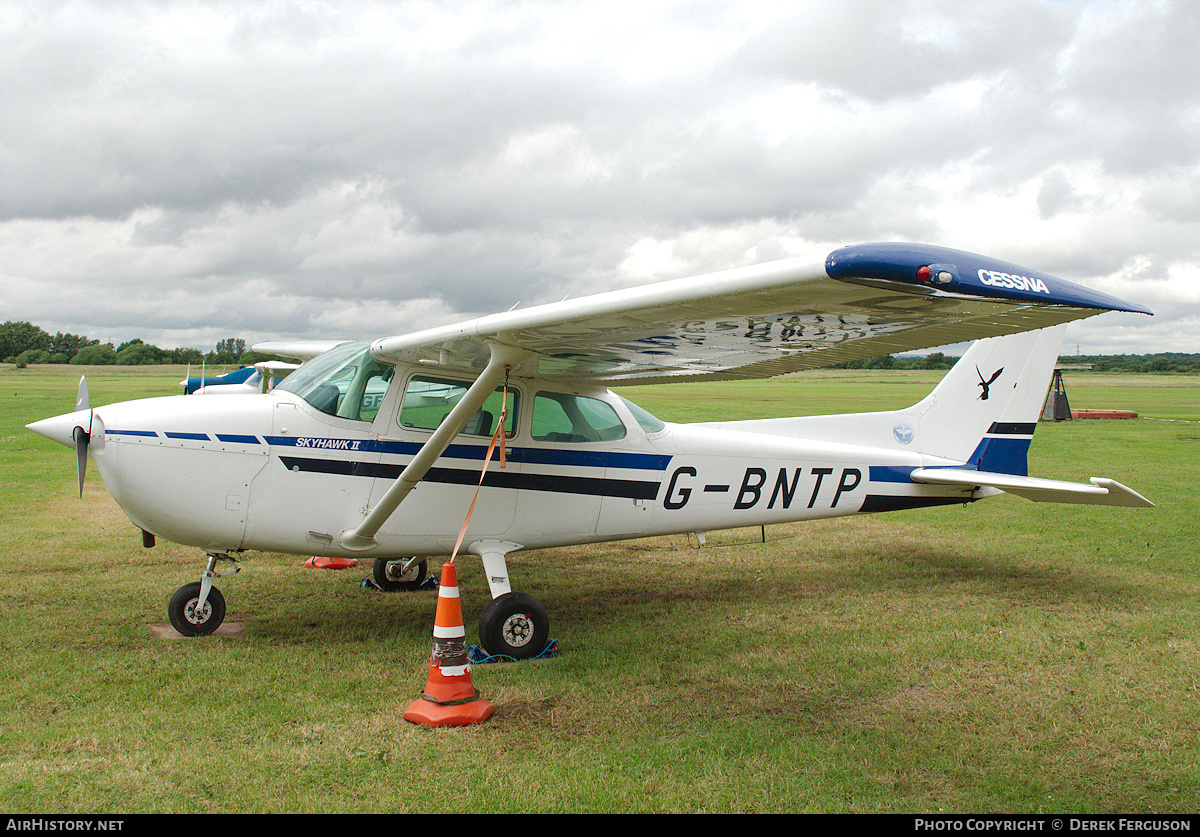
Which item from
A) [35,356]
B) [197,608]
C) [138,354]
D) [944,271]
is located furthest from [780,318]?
[35,356]

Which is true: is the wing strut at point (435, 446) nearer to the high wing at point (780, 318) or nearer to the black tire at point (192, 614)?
the high wing at point (780, 318)

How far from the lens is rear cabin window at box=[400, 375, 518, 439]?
557cm

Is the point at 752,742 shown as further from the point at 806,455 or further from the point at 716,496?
the point at 806,455

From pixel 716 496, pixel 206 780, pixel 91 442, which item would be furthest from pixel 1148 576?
pixel 91 442

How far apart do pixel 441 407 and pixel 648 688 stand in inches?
95.4

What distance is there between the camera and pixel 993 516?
425 inches

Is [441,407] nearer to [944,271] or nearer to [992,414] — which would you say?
[944,271]

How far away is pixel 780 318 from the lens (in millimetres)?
3855

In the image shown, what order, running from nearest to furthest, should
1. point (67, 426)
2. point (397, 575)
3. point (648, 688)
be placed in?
point (648, 688)
point (67, 426)
point (397, 575)

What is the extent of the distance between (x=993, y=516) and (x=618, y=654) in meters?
7.57

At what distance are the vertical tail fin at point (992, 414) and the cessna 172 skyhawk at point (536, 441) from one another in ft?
1.51

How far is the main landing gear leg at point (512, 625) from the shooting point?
5199 mm

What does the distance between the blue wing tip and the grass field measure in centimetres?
221
